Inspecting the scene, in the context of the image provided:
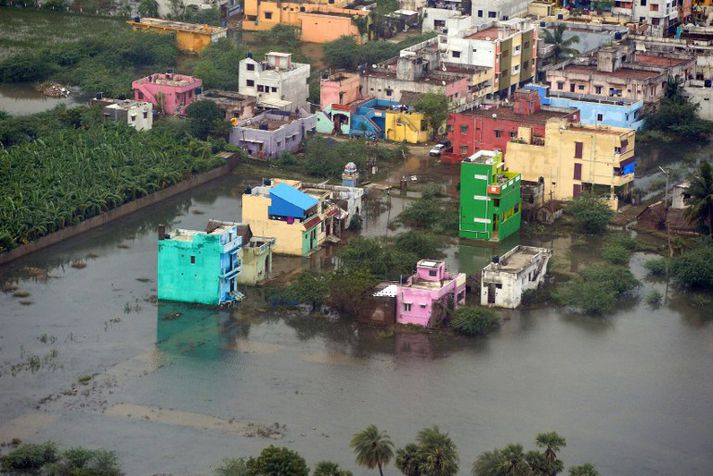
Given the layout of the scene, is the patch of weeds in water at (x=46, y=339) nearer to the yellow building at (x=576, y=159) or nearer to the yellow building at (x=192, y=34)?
the yellow building at (x=576, y=159)

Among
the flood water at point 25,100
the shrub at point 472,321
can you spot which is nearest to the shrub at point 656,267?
the shrub at point 472,321

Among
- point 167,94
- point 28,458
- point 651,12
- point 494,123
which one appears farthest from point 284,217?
point 651,12

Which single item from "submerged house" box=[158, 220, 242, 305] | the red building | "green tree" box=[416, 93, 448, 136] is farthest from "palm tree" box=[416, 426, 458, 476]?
"green tree" box=[416, 93, 448, 136]

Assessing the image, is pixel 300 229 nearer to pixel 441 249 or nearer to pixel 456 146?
pixel 441 249

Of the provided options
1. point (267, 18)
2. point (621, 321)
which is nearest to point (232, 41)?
point (267, 18)

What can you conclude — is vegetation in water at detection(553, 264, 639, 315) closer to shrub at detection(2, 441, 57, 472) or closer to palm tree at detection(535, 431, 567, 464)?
A: palm tree at detection(535, 431, 567, 464)

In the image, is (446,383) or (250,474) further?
(446,383)
